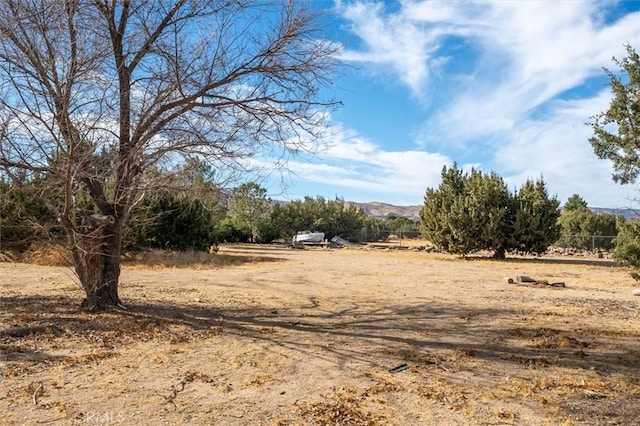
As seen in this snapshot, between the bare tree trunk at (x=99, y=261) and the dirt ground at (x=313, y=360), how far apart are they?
1.08 ft

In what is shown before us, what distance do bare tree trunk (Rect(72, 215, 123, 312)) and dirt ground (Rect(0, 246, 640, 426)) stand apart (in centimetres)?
33

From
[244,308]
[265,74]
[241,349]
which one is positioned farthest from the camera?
[244,308]

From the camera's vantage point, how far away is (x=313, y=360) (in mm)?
4992

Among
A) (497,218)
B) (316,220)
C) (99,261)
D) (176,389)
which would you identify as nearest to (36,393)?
Answer: (176,389)

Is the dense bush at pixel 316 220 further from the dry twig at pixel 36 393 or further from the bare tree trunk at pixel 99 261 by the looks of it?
the dry twig at pixel 36 393

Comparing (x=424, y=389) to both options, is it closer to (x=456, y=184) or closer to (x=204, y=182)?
(x=204, y=182)

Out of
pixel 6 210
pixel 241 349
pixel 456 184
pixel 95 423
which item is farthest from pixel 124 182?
pixel 456 184

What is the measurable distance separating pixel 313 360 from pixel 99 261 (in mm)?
3894

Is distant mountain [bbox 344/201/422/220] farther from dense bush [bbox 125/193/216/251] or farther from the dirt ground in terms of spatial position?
the dirt ground

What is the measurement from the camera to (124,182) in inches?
268

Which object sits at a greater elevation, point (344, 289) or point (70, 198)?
point (70, 198)

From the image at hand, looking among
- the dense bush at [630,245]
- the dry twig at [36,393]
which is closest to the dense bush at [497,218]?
the dense bush at [630,245]

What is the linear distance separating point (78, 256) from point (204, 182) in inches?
79.6

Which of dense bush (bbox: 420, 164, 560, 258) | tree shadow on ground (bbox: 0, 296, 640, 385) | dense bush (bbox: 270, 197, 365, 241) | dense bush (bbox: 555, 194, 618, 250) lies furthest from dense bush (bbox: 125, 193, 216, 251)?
dense bush (bbox: 555, 194, 618, 250)
